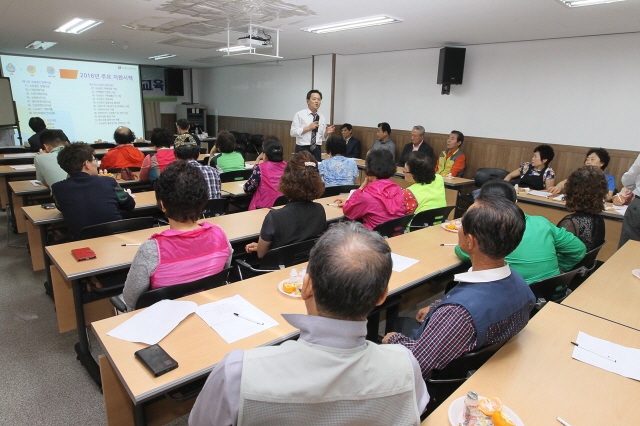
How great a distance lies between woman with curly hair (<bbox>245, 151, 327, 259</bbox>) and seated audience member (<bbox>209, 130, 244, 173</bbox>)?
2433 mm

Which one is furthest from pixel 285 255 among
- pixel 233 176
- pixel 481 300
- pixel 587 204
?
pixel 233 176

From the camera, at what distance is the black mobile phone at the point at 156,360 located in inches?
51.7

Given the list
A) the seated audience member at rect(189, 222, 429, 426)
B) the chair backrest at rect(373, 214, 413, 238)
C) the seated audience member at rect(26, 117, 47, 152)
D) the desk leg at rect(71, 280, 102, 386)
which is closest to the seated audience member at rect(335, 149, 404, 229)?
the chair backrest at rect(373, 214, 413, 238)

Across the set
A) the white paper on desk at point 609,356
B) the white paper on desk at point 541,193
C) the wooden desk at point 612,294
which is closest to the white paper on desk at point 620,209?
the white paper on desk at point 541,193

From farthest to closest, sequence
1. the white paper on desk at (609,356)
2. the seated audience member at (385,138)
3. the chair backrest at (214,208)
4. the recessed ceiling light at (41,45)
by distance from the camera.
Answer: the seated audience member at (385,138), the recessed ceiling light at (41,45), the chair backrest at (214,208), the white paper on desk at (609,356)

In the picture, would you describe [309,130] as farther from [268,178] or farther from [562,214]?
[562,214]

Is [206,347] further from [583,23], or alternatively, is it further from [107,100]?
[107,100]

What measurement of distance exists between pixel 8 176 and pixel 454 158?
21.7ft

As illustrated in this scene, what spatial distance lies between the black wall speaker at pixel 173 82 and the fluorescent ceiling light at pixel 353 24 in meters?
7.62

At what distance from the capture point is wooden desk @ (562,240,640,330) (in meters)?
1.91

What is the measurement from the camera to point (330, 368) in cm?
85

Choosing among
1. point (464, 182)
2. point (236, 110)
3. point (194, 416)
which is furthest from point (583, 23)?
point (236, 110)

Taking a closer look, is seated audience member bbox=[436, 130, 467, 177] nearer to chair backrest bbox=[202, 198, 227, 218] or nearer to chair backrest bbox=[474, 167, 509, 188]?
chair backrest bbox=[474, 167, 509, 188]

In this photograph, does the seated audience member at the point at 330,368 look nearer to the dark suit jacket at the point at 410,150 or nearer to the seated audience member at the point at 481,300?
the seated audience member at the point at 481,300
